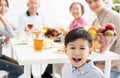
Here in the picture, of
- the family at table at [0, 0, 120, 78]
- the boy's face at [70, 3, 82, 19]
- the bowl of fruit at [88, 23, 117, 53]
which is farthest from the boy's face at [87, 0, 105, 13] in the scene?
the boy's face at [70, 3, 82, 19]

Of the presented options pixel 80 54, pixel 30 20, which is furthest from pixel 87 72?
pixel 30 20

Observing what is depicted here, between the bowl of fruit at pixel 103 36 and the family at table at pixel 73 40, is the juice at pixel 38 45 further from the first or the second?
the bowl of fruit at pixel 103 36

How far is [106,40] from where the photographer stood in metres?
1.96

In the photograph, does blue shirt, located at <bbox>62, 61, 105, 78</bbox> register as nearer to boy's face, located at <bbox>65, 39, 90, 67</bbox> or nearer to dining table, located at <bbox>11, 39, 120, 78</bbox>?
boy's face, located at <bbox>65, 39, 90, 67</bbox>

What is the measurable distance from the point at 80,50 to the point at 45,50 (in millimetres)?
695

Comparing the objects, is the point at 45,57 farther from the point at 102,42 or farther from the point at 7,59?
the point at 7,59

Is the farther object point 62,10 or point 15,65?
point 62,10

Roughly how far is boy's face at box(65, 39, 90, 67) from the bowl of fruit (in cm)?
52

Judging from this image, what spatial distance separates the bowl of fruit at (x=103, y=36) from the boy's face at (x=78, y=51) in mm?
517

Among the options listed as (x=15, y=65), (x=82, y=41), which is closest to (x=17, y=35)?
(x=15, y=65)

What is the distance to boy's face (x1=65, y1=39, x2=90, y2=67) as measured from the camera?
1420 mm

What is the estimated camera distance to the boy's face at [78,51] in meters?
1.42

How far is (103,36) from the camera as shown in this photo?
1.95 m

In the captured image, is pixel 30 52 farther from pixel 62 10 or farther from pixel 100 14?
pixel 62 10
